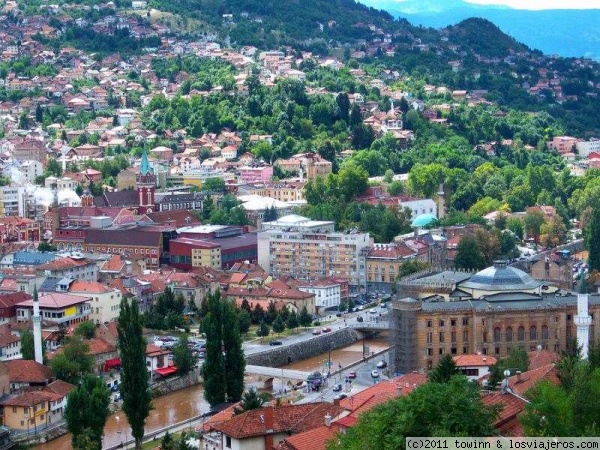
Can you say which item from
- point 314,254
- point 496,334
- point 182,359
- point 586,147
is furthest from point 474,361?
point 586,147

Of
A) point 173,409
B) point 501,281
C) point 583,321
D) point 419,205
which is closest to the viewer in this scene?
point 583,321

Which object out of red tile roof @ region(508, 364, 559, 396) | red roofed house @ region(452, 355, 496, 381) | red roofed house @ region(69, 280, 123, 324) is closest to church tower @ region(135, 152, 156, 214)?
red roofed house @ region(69, 280, 123, 324)

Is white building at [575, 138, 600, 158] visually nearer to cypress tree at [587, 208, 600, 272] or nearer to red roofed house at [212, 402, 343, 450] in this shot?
cypress tree at [587, 208, 600, 272]

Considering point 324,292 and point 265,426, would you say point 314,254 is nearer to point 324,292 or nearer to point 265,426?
point 324,292

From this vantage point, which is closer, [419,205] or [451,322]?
[451,322]

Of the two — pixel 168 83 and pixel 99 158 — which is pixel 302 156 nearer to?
pixel 99 158

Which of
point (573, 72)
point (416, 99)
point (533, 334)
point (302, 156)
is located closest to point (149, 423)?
point (533, 334)
